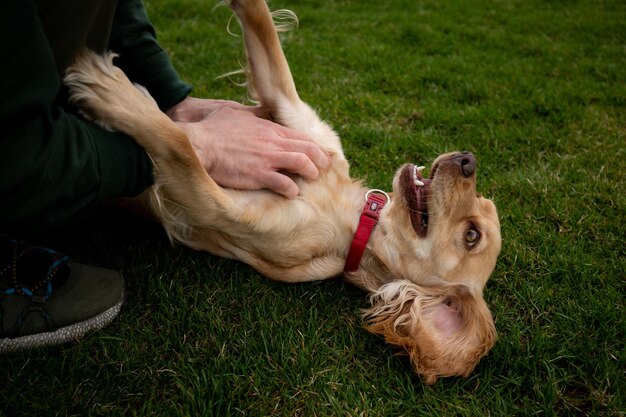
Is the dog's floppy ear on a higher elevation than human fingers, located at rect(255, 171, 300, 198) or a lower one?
lower

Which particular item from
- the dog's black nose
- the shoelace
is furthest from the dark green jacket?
the dog's black nose

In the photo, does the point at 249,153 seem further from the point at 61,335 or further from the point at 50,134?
the point at 61,335

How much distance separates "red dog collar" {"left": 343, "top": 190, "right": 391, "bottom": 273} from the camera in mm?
2395

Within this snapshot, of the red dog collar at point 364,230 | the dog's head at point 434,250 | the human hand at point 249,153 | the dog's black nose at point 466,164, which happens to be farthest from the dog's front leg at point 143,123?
the dog's black nose at point 466,164

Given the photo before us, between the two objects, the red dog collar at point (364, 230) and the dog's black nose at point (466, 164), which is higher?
the dog's black nose at point (466, 164)

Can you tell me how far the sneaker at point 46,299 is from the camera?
202cm

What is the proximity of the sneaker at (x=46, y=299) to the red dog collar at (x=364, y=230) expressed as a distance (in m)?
1.07

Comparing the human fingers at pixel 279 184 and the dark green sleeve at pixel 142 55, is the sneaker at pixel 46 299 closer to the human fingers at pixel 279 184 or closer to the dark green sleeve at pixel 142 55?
the human fingers at pixel 279 184

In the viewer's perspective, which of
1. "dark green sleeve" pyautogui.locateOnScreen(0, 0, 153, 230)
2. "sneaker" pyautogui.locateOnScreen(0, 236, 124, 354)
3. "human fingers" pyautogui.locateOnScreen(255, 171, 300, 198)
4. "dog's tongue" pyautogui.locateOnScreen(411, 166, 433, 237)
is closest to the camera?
"dark green sleeve" pyautogui.locateOnScreen(0, 0, 153, 230)

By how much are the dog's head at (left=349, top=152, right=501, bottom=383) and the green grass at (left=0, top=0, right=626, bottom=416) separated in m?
0.17

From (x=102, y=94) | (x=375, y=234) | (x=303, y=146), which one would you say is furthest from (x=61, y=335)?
→ (x=375, y=234)

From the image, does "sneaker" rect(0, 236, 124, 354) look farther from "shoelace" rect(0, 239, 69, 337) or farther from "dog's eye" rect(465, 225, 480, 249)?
"dog's eye" rect(465, 225, 480, 249)

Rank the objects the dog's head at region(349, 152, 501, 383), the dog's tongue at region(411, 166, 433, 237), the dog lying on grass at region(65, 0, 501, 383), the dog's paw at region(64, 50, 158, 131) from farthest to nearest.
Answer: the dog's tongue at region(411, 166, 433, 237) → the dog's head at region(349, 152, 501, 383) → the dog lying on grass at region(65, 0, 501, 383) → the dog's paw at region(64, 50, 158, 131)

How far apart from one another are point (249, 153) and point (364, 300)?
913 mm
